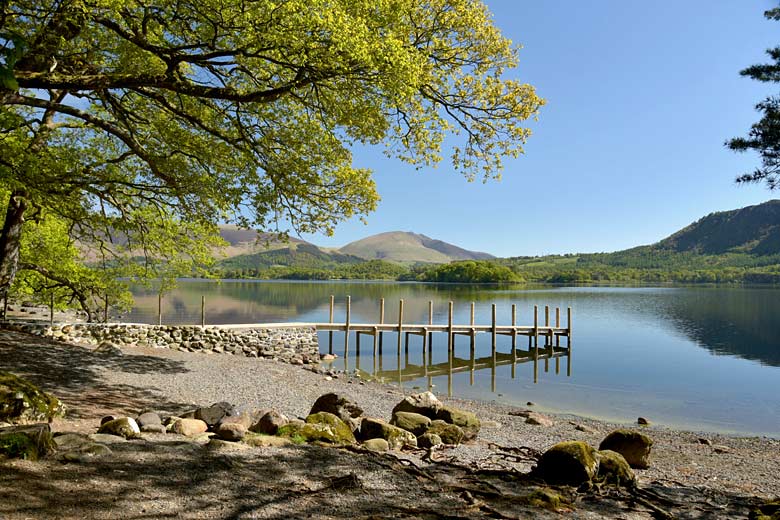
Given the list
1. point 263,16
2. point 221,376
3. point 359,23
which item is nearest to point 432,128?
point 359,23

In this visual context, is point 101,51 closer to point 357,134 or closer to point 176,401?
point 357,134

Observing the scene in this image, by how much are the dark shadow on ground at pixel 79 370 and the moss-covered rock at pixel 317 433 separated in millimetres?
3805

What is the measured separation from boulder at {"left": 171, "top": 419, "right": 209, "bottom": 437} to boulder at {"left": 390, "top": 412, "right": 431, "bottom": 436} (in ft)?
11.0

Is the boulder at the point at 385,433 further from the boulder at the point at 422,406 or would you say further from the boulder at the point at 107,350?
the boulder at the point at 107,350

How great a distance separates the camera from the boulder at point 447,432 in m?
9.15

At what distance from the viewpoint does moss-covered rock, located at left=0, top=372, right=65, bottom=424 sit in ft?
21.8

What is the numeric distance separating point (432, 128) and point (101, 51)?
760cm

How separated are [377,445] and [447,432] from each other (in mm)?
2110

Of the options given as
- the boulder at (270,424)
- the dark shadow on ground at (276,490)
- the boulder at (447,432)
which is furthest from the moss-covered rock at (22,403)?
the boulder at (447,432)

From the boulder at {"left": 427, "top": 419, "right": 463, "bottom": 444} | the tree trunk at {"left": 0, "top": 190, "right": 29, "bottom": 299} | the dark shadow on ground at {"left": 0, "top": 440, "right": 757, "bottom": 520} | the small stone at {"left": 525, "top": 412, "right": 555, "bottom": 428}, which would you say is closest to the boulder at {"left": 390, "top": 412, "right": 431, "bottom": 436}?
the boulder at {"left": 427, "top": 419, "right": 463, "bottom": 444}

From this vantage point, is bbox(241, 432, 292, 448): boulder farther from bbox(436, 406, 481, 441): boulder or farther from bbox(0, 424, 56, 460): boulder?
bbox(436, 406, 481, 441): boulder

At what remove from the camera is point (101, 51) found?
11492mm

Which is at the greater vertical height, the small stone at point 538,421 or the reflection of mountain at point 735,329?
the small stone at point 538,421

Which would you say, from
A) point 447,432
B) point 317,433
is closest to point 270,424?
point 317,433
